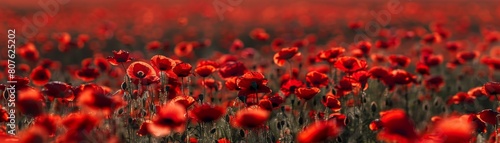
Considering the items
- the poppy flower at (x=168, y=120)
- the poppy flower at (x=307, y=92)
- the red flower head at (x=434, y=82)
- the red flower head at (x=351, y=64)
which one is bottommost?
the poppy flower at (x=168, y=120)

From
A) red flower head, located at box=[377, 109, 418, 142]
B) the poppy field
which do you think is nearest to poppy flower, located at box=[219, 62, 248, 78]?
the poppy field

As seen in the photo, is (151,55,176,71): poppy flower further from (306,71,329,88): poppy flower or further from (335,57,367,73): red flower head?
(335,57,367,73): red flower head

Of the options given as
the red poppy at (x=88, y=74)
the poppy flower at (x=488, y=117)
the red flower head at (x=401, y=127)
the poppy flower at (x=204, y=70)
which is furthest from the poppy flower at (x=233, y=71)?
the red flower head at (x=401, y=127)

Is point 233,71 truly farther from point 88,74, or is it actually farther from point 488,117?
point 488,117

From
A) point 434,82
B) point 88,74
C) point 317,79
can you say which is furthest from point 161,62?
point 434,82

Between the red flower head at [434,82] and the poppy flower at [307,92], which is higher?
the red flower head at [434,82]

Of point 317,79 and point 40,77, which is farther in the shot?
point 40,77

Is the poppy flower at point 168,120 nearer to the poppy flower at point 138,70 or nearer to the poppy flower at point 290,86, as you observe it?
the poppy flower at point 138,70

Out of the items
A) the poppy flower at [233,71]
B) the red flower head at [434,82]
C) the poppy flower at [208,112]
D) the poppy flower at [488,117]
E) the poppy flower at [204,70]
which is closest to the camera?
the poppy flower at [208,112]
